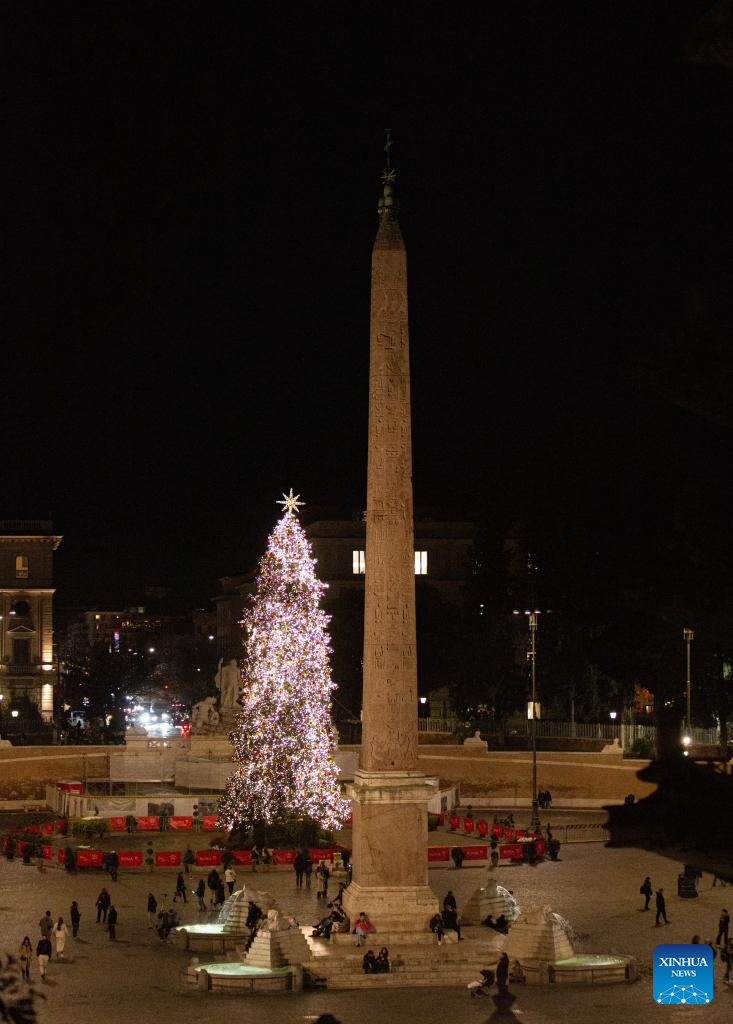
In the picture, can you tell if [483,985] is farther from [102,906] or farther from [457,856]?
[457,856]

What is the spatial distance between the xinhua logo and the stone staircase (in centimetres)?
692

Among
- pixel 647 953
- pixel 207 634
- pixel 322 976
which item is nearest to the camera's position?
pixel 322 976

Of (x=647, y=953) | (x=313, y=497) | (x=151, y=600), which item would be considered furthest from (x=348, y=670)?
(x=151, y=600)

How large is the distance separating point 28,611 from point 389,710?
232 feet

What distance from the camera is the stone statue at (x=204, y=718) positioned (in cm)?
5153

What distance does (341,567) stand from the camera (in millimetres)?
83500

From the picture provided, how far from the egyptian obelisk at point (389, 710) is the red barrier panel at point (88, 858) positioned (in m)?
12.5

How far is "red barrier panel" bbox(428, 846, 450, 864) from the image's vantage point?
1426 inches

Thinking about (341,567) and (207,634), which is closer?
(341,567)

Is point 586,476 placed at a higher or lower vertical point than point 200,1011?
higher

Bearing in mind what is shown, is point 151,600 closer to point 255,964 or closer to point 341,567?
point 341,567

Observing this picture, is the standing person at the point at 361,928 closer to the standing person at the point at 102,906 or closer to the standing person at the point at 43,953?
the standing person at the point at 43,953

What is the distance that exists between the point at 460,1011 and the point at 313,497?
69103 mm

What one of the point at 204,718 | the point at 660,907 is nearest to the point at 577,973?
the point at 660,907
